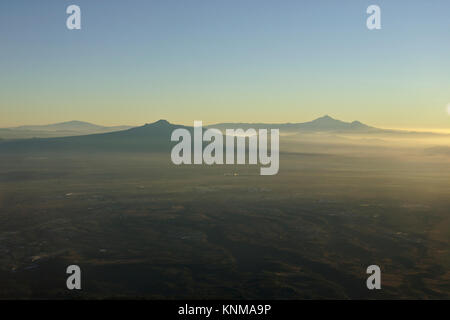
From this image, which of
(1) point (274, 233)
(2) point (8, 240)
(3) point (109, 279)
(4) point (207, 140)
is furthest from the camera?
(4) point (207, 140)

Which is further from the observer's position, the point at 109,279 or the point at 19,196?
the point at 19,196

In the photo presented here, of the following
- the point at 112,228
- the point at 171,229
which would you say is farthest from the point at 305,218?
the point at 112,228
